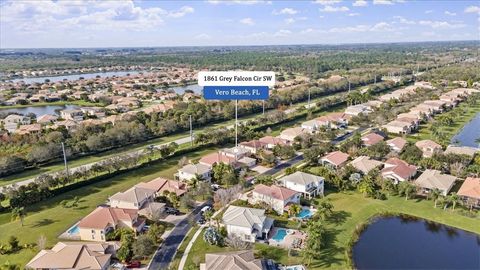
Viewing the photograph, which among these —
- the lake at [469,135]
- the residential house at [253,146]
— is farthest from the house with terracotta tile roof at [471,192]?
the residential house at [253,146]

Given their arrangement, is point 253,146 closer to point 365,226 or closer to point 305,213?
point 305,213

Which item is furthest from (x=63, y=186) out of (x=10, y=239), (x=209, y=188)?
(x=209, y=188)

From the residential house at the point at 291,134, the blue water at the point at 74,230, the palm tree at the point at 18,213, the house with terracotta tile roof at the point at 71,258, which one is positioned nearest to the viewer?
the house with terracotta tile roof at the point at 71,258

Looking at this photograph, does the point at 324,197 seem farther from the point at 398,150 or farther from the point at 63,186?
the point at 63,186

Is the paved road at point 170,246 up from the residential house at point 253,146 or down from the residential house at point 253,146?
down

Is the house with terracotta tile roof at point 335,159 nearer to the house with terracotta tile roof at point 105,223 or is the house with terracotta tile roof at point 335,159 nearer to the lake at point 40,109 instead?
the house with terracotta tile roof at point 105,223
